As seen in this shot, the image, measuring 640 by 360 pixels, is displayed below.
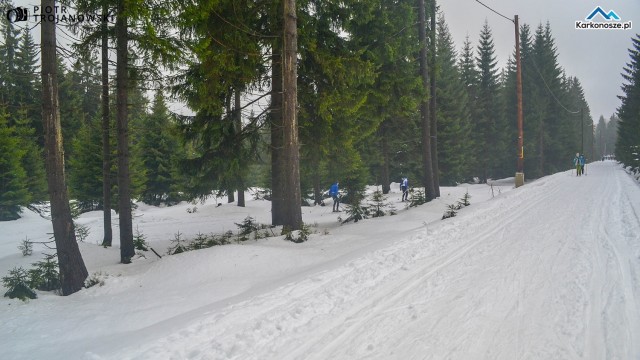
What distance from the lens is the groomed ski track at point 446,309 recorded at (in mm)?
3684

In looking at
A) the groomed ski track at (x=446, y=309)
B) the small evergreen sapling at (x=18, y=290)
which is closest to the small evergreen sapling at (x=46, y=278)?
the small evergreen sapling at (x=18, y=290)

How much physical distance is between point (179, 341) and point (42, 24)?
7.16 meters

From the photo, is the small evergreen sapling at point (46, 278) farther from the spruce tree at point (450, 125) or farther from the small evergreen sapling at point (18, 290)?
the spruce tree at point (450, 125)

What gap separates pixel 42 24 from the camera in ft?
22.8

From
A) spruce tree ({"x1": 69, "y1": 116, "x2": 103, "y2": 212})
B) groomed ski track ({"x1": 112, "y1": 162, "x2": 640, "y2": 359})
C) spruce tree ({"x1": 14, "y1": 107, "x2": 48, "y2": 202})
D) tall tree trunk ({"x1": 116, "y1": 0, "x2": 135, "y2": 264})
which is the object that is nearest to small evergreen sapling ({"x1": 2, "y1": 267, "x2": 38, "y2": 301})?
tall tree trunk ({"x1": 116, "y1": 0, "x2": 135, "y2": 264})

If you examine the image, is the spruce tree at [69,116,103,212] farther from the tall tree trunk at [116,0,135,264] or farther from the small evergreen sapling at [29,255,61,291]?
the small evergreen sapling at [29,255,61,291]

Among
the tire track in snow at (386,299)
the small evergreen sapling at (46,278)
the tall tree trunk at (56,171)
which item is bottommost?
the small evergreen sapling at (46,278)

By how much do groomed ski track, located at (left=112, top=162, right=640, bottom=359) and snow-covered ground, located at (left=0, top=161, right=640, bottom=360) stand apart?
22 mm

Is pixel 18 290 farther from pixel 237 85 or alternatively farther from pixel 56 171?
pixel 237 85

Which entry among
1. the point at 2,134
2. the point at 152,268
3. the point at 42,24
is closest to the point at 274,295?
the point at 152,268

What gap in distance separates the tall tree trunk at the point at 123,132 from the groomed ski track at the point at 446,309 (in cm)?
619

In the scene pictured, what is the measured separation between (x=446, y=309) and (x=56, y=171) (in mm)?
8124

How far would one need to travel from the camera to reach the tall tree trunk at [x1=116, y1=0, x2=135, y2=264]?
365 inches

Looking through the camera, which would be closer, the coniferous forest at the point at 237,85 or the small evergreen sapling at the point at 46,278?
the small evergreen sapling at the point at 46,278
